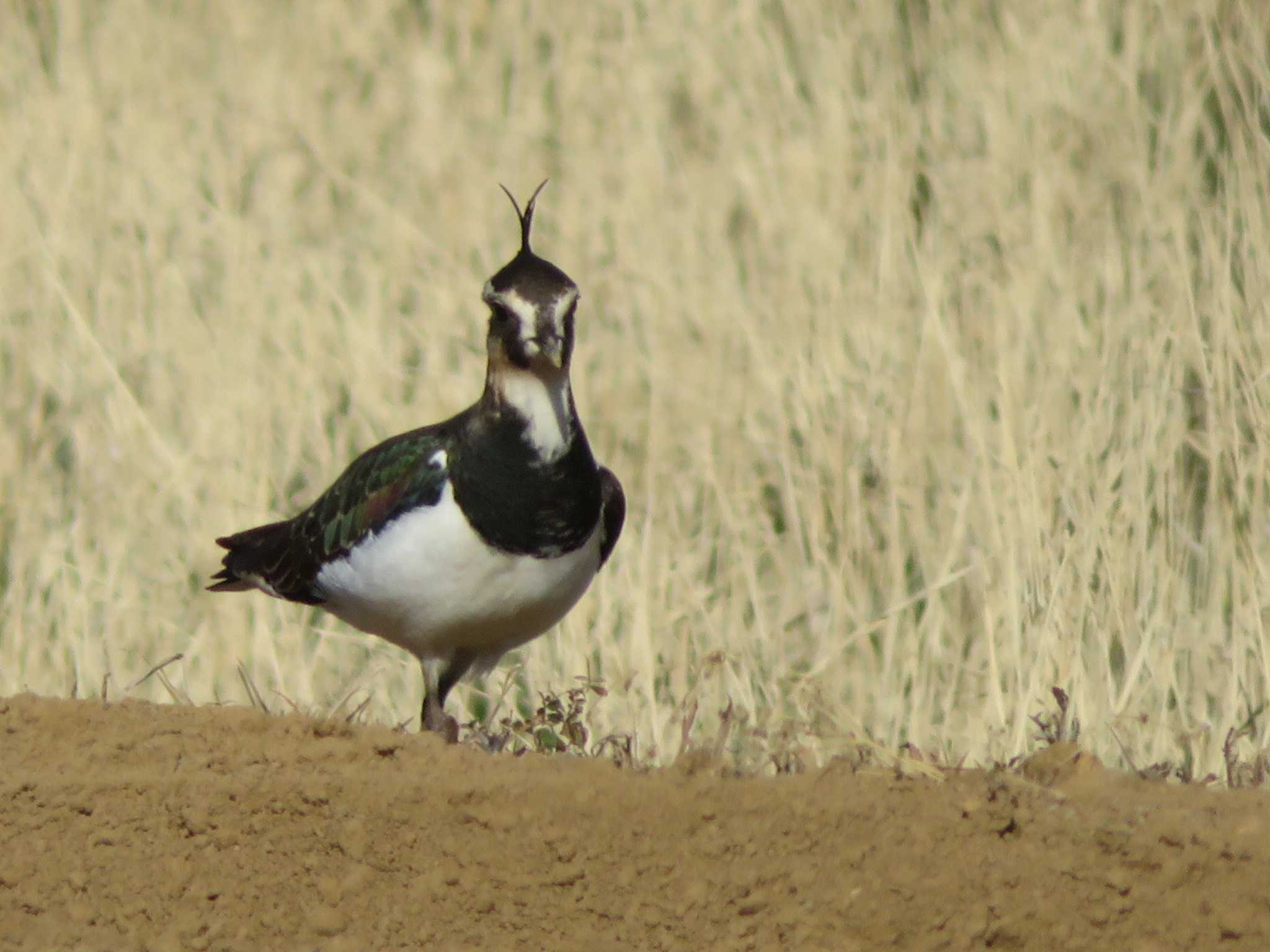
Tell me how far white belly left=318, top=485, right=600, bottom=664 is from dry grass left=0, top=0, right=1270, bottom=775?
21 cm

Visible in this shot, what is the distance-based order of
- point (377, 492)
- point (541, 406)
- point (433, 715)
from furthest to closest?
1. point (433, 715)
2. point (377, 492)
3. point (541, 406)

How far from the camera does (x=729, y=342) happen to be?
23.0ft

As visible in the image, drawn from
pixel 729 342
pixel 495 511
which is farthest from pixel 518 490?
pixel 729 342

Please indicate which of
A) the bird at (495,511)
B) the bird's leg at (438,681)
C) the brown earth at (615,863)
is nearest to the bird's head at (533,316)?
the bird at (495,511)

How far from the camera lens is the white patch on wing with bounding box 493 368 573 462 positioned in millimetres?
A: 4898

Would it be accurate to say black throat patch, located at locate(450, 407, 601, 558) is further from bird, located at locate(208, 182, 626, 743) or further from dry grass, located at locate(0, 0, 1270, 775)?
dry grass, located at locate(0, 0, 1270, 775)

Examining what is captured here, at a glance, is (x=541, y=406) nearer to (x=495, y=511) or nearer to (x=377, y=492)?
(x=495, y=511)

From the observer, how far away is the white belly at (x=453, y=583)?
4.80 m

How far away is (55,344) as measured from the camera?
7.74m

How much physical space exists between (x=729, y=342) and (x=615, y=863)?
143 inches

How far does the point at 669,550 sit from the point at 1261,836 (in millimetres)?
3065

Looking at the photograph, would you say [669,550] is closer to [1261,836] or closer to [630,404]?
[630,404]

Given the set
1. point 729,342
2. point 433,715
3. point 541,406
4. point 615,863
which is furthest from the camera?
point 729,342

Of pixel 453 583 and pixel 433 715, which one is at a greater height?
pixel 453 583
